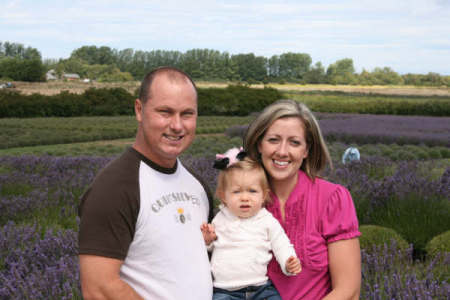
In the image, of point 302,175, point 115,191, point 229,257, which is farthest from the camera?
point 302,175

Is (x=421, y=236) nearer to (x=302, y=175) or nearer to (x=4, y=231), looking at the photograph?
(x=302, y=175)

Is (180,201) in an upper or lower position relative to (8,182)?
upper

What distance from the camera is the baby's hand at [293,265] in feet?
6.77

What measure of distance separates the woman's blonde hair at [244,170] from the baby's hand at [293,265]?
0.34 meters

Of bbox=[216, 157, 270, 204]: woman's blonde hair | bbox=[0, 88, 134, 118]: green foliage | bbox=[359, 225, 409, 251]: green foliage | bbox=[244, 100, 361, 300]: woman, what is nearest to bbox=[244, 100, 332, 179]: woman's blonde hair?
bbox=[244, 100, 361, 300]: woman

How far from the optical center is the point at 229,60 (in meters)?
96.4

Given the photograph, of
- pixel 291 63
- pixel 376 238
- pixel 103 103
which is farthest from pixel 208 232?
pixel 291 63

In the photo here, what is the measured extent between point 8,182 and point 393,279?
220 inches

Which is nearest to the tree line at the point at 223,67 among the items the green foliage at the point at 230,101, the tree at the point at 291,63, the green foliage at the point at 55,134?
the tree at the point at 291,63

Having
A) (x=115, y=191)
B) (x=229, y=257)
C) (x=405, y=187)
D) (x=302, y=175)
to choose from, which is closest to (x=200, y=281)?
(x=229, y=257)

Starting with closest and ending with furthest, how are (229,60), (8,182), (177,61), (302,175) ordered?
(302,175) < (8,182) < (229,60) < (177,61)

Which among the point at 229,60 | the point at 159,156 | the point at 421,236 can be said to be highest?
the point at 229,60

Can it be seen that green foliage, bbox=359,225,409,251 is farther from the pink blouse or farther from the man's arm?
the man's arm

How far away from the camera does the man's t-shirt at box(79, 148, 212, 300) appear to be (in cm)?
162
